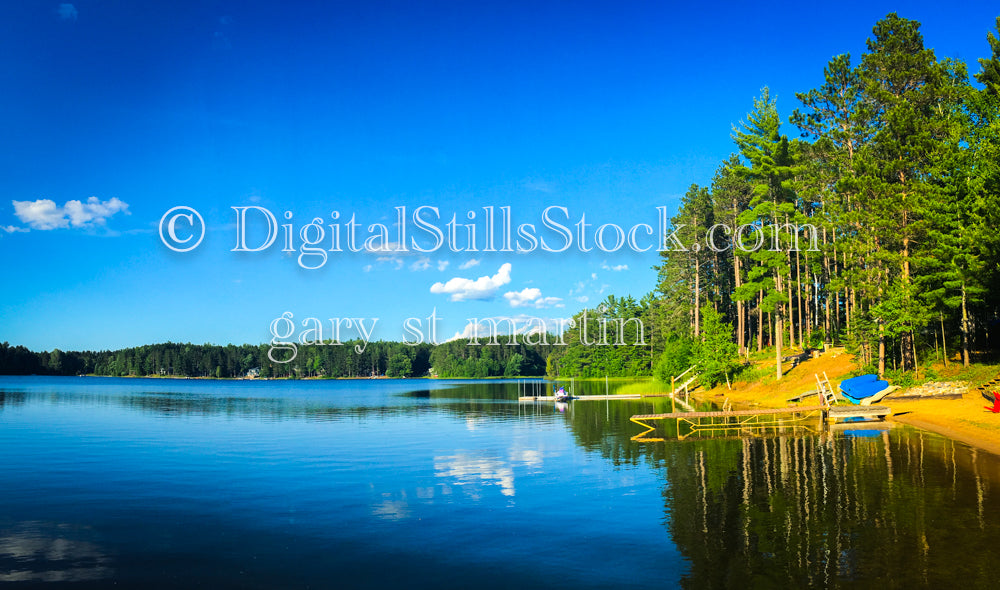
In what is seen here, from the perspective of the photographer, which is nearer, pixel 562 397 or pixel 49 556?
pixel 49 556

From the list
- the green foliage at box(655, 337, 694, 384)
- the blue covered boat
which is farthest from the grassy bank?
the green foliage at box(655, 337, 694, 384)

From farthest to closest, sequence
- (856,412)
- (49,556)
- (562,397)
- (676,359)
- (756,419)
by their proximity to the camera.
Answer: (676,359), (562,397), (756,419), (856,412), (49,556)

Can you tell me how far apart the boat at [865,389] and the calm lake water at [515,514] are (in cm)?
792

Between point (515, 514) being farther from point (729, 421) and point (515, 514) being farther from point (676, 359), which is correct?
point (676, 359)

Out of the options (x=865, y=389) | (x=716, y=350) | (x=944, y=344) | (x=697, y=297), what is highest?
Answer: (x=697, y=297)

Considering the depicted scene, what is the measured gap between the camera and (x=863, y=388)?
1588 inches

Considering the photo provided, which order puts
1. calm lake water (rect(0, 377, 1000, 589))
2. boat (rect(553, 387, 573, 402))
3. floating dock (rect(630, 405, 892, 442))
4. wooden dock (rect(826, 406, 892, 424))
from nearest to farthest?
calm lake water (rect(0, 377, 1000, 589))
floating dock (rect(630, 405, 892, 442))
wooden dock (rect(826, 406, 892, 424))
boat (rect(553, 387, 573, 402))

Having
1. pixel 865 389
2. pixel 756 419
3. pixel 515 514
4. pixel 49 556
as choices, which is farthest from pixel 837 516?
pixel 865 389

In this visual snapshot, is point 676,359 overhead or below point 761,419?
overhead

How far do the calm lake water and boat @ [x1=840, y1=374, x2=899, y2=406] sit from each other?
792cm

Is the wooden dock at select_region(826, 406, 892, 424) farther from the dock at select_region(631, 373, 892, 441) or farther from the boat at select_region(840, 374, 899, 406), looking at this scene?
the boat at select_region(840, 374, 899, 406)

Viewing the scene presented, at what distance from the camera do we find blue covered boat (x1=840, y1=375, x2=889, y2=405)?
3994 centimetres

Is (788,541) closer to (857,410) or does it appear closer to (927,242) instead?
(857,410)

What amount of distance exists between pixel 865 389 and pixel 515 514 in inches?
1242
